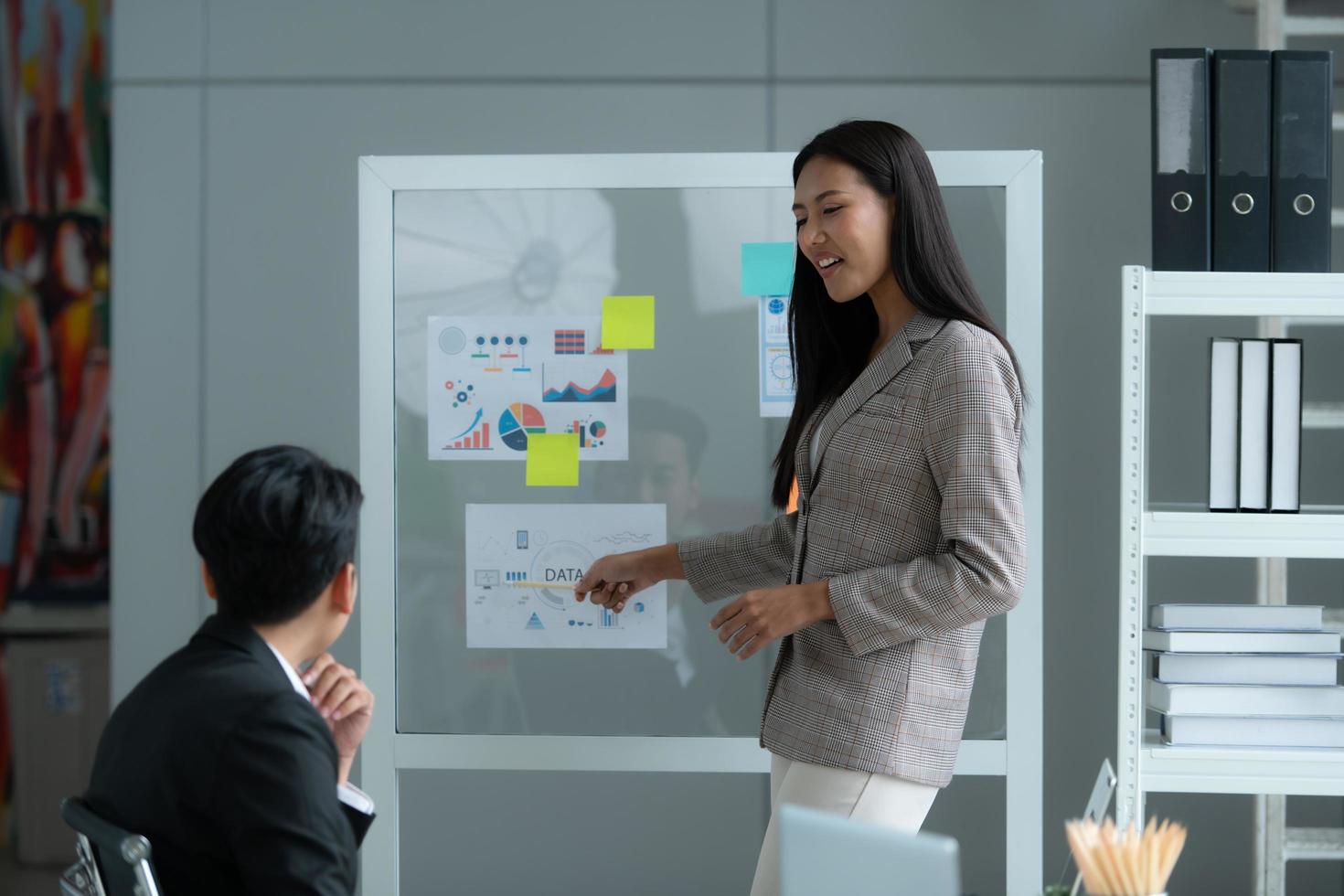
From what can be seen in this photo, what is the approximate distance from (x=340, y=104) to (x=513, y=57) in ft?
1.58

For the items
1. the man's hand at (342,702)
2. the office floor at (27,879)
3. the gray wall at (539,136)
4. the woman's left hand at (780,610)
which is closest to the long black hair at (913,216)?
the woman's left hand at (780,610)

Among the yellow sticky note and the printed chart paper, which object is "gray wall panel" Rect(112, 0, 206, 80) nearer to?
the yellow sticky note

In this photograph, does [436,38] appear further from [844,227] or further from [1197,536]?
[1197,536]

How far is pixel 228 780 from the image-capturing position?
1160 mm

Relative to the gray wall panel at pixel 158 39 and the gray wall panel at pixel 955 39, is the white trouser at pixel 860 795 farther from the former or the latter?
the gray wall panel at pixel 158 39

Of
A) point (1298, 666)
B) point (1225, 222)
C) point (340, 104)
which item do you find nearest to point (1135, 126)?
point (1225, 222)

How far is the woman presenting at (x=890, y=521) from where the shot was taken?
1.60 metres

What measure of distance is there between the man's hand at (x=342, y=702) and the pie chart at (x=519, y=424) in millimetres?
951

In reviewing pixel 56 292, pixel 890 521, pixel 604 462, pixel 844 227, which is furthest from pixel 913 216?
pixel 56 292

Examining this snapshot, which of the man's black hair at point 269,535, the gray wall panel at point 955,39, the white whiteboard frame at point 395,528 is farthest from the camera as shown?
the gray wall panel at point 955,39

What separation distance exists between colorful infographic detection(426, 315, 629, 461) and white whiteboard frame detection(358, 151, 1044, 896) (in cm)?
12

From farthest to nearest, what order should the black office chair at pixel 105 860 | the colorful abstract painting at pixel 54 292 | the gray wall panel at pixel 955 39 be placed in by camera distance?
the colorful abstract painting at pixel 54 292
the gray wall panel at pixel 955 39
the black office chair at pixel 105 860

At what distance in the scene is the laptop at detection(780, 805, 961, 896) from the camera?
865 millimetres

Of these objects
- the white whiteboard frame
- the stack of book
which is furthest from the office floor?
the stack of book
